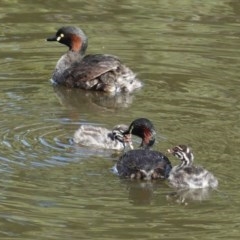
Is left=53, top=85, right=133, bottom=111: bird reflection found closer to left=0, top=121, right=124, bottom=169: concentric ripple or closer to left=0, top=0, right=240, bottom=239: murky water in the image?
left=0, top=0, right=240, bottom=239: murky water

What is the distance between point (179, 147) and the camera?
10.4 meters

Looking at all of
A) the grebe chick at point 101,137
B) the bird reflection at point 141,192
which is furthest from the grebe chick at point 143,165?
the grebe chick at point 101,137

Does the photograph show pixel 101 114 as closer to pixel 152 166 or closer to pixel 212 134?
pixel 212 134

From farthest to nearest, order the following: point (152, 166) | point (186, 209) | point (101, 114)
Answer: point (101, 114) → point (152, 166) → point (186, 209)

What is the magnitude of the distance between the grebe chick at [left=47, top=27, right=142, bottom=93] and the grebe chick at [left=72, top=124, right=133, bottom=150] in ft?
7.87

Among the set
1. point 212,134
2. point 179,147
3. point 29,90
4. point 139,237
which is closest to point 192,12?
point 29,90

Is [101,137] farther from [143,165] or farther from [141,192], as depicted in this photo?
[141,192]

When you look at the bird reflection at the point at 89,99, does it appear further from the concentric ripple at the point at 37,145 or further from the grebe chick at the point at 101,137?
the grebe chick at the point at 101,137

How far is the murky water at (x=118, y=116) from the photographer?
9.33 meters

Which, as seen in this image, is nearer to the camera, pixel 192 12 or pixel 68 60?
pixel 68 60

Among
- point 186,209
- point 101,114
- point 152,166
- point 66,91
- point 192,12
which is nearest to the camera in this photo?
point 186,209

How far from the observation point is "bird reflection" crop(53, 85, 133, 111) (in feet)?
43.5

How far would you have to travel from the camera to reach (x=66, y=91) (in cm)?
1402

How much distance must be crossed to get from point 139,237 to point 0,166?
2.02 metres
